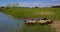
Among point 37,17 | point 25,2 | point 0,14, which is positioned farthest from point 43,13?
point 0,14

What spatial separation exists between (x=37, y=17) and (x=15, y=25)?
0.31m

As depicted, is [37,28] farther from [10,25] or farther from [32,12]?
[10,25]

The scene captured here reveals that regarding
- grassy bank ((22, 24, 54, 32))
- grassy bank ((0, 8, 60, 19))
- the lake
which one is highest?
grassy bank ((0, 8, 60, 19))

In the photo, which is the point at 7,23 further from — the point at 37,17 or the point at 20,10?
the point at 37,17

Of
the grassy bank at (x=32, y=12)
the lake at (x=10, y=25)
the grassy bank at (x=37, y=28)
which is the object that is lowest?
the grassy bank at (x=37, y=28)

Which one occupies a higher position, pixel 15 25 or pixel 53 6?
pixel 53 6

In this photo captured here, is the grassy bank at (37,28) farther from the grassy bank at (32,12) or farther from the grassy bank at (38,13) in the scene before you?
the grassy bank at (32,12)

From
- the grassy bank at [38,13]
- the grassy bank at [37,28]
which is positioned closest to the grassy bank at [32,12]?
the grassy bank at [38,13]

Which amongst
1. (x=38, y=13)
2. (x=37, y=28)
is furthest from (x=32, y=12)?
(x=37, y=28)

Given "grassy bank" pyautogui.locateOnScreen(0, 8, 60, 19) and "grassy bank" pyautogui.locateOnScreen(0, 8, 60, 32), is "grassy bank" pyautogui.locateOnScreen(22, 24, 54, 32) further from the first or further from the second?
"grassy bank" pyautogui.locateOnScreen(0, 8, 60, 19)

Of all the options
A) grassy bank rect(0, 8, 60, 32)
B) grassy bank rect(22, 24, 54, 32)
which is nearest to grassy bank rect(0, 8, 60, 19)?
grassy bank rect(0, 8, 60, 32)

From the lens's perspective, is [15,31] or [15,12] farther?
[15,12]

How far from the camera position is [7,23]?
262 centimetres

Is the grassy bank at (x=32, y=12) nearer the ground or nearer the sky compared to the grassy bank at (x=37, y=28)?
nearer the sky
